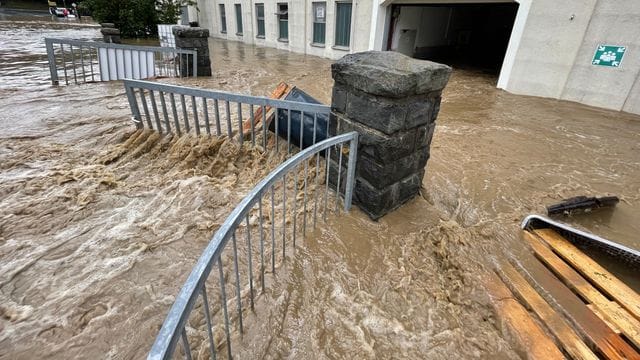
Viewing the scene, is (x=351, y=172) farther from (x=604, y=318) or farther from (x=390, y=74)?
(x=604, y=318)

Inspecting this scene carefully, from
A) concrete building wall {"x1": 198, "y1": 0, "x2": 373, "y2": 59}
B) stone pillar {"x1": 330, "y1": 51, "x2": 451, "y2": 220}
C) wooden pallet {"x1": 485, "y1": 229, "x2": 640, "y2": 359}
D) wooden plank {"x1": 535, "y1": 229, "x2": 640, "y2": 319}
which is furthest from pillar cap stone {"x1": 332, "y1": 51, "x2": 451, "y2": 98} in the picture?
concrete building wall {"x1": 198, "y1": 0, "x2": 373, "y2": 59}

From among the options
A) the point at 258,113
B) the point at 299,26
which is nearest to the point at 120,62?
the point at 258,113

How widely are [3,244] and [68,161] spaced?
5.62ft

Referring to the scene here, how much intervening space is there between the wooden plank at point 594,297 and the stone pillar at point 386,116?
1.28 metres

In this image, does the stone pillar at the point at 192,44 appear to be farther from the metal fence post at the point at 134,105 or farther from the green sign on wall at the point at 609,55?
the green sign on wall at the point at 609,55

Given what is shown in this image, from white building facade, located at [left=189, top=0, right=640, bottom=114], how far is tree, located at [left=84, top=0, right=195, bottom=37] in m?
3.83

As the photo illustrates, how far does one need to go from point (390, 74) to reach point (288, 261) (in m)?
1.64

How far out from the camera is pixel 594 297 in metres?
2.16

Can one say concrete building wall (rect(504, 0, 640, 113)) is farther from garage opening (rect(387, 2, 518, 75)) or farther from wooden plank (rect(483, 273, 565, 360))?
wooden plank (rect(483, 273, 565, 360))

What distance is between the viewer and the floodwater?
1946 millimetres

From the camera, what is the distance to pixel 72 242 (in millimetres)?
2688

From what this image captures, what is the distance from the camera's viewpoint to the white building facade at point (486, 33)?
270 inches

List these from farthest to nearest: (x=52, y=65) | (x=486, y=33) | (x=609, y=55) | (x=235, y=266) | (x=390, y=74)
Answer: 1. (x=486, y=33)
2. (x=52, y=65)
3. (x=609, y=55)
4. (x=390, y=74)
5. (x=235, y=266)

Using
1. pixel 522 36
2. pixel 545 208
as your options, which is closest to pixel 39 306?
pixel 545 208
